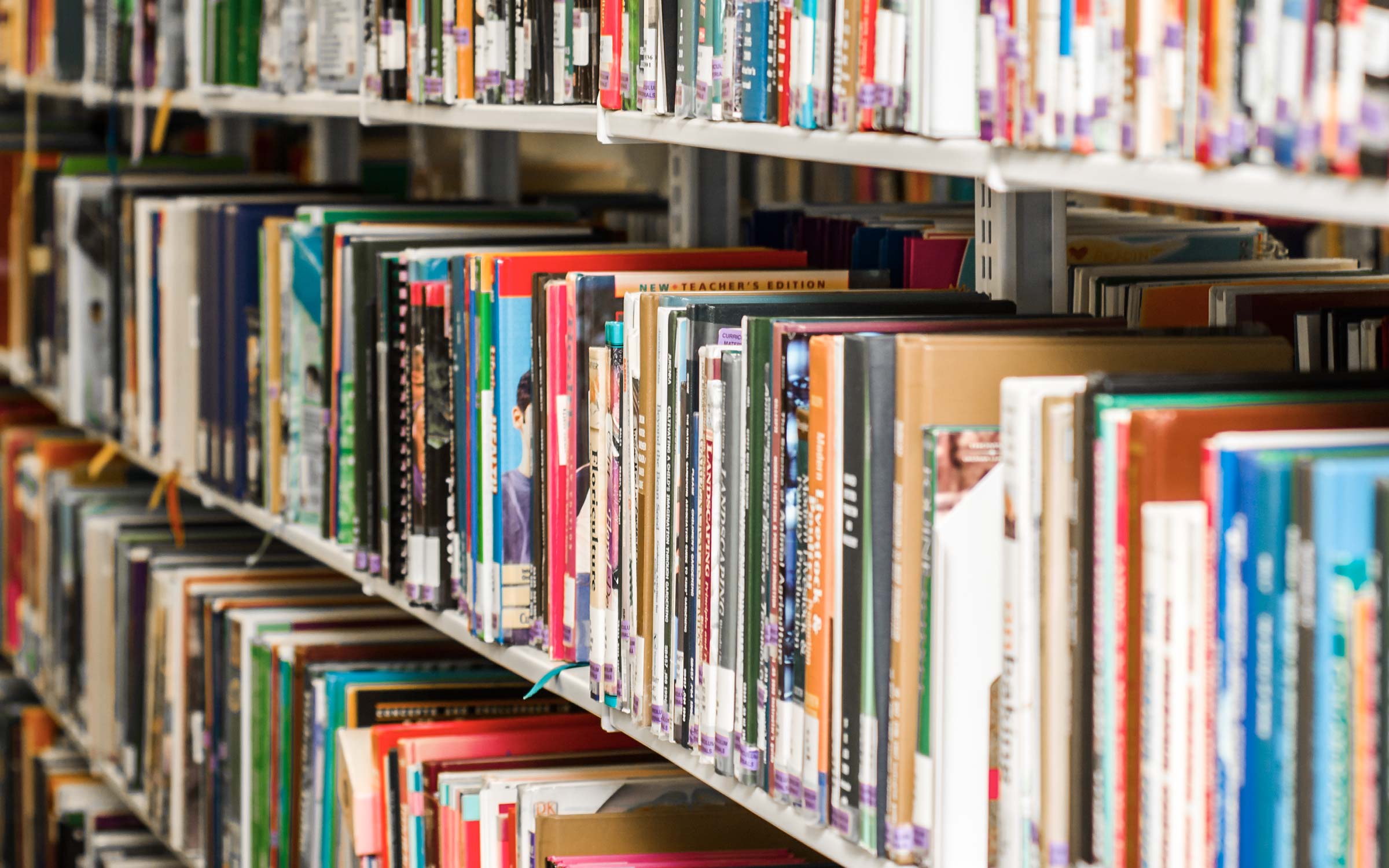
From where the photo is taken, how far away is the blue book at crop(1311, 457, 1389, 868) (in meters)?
0.70

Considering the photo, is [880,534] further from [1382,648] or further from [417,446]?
[417,446]

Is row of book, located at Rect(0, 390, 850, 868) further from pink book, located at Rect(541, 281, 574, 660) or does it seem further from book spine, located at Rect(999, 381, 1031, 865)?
book spine, located at Rect(999, 381, 1031, 865)

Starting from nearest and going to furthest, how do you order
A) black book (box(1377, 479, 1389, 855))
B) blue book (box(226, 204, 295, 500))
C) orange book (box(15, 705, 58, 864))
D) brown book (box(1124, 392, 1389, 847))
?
black book (box(1377, 479, 1389, 855)), brown book (box(1124, 392, 1389, 847)), blue book (box(226, 204, 295, 500)), orange book (box(15, 705, 58, 864))

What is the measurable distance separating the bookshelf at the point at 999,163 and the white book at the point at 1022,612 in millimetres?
99

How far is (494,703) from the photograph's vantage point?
176cm

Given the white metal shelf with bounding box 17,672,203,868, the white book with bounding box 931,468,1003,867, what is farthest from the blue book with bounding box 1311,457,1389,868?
the white metal shelf with bounding box 17,672,203,868

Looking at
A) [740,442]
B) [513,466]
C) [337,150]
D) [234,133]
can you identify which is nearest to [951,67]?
[740,442]

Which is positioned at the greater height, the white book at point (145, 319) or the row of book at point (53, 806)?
the white book at point (145, 319)

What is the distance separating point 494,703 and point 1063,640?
3.25ft

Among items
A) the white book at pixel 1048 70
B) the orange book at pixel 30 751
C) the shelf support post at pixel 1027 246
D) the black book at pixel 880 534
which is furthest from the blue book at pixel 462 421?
the orange book at pixel 30 751

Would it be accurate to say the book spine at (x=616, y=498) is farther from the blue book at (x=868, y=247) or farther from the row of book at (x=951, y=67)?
the blue book at (x=868, y=247)

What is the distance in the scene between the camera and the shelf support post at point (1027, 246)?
3.92 feet

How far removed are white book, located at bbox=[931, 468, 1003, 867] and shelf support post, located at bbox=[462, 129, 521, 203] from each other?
4.93 feet

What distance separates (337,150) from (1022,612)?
2043 millimetres
